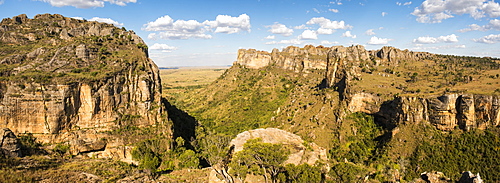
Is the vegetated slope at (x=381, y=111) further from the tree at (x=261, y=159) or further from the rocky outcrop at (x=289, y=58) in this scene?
the tree at (x=261, y=159)

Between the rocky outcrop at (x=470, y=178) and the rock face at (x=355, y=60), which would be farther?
the rock face at (x=355, y=60)

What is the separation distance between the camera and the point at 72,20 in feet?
278

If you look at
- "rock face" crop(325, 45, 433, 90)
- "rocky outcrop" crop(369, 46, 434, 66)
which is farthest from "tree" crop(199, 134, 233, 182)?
"rocky outcrop" crop(369, 46, 434, 66)

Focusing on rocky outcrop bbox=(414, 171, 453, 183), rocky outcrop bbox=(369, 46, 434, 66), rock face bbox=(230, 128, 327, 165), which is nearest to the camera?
rock face bbox=(230, 128, 327, 165)

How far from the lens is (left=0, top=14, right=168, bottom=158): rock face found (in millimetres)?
51406

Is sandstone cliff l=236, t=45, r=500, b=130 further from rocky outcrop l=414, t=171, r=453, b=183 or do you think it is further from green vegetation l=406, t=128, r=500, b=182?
rocky outcrop l=414, t=171, r=453, b=183

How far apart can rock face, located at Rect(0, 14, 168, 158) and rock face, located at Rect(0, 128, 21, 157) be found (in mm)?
29489

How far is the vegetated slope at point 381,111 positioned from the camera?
56.8 meters

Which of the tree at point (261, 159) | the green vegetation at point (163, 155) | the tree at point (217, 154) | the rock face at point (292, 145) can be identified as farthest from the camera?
the green vegetation at point (163, 155)

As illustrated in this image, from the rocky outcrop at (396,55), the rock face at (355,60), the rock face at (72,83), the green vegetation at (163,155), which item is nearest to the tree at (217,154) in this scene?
the green vegetation at (163,155)

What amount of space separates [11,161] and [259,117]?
88696 millimetres

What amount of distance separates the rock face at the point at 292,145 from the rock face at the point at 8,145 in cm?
2905

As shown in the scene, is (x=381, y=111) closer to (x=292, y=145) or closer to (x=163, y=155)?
(x=292, y=145)

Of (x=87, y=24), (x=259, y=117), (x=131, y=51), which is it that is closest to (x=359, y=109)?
(x=259, y=117)
